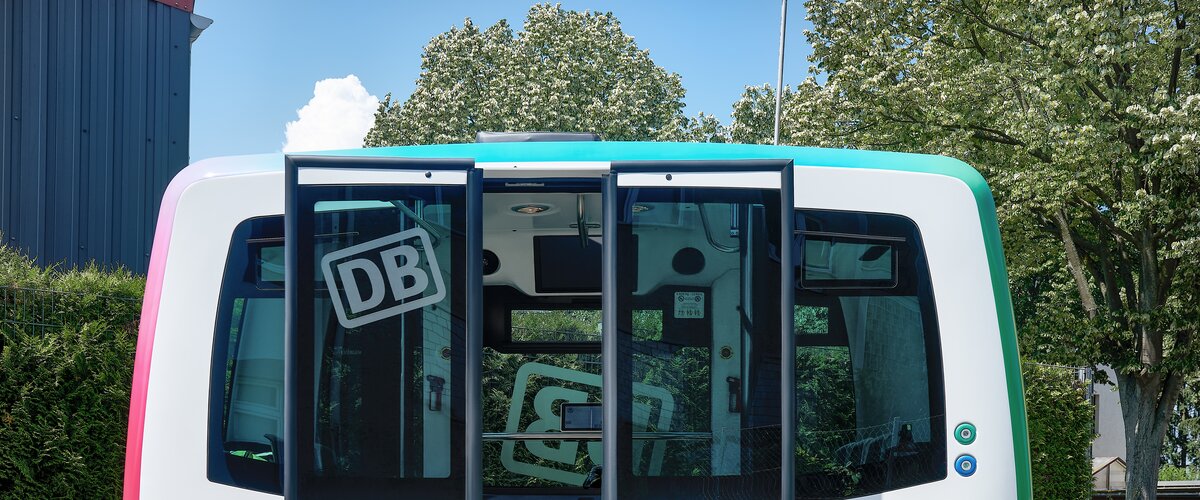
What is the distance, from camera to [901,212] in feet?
12.0

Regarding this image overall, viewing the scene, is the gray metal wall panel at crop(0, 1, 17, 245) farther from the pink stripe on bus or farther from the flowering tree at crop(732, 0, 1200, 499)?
the flowering tree at crop(732, 0, 1200, 499)

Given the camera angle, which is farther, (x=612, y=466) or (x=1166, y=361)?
(x=1166, y=361)

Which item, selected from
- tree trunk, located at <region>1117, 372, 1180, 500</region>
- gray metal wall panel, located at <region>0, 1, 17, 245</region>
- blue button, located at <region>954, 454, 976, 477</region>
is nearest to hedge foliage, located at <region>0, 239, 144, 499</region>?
gray metal wall panel, located at <region>0, 1, 17, 245</region>

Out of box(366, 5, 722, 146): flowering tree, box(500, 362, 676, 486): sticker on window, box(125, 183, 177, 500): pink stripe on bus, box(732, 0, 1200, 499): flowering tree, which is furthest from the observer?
box(366, 5, 722, 146): flowering tree

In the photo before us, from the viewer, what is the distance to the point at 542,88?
30672 millimetres

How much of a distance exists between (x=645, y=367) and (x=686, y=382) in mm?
165

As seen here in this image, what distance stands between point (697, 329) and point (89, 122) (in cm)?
1392

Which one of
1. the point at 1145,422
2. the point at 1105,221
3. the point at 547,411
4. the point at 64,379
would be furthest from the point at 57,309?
the point at 1145,422

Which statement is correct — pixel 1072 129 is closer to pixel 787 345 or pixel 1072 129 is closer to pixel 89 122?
pixel 787 345

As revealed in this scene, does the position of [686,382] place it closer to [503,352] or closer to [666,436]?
[666,436]

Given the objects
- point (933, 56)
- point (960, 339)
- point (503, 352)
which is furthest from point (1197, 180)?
point (960, 339)

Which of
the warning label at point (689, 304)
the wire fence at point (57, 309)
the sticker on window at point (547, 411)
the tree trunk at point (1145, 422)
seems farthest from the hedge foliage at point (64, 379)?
the tree trunk at point (1145, 422)

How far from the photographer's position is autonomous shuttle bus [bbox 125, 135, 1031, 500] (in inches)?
140

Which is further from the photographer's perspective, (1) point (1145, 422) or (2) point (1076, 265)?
(2) point (1076, 265)
